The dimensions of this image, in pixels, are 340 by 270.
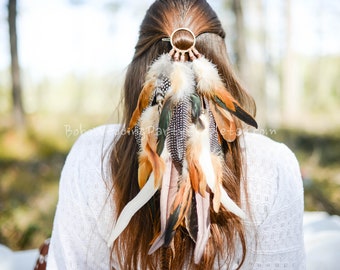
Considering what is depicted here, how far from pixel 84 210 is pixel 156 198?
0.20 meters

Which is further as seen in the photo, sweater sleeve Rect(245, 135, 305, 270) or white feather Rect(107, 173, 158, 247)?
sweater sleeve Rect(245, 135, 305, 270)

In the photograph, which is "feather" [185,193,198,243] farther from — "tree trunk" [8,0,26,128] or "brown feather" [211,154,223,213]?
"tree trunk" [8,0,26,128]

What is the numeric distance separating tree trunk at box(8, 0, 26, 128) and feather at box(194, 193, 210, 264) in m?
4.93

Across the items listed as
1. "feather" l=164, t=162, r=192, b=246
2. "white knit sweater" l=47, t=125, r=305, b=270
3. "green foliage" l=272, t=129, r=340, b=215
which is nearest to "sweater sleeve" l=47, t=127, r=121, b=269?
"white knit sweater" l=47, t=125, r=305, b=270

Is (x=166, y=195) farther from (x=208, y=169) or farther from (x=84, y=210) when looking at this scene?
(x=84, y=210)

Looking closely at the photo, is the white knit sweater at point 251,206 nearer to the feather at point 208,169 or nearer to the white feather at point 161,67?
the feather at point 208,169

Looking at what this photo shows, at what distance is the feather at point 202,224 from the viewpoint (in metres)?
1.01

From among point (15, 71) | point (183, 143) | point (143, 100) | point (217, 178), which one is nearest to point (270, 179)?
point (217, 178)

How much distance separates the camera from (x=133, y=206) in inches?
40.4

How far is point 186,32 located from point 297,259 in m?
0.69

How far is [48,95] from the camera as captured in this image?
434 inches

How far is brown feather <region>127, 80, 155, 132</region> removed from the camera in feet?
3.31

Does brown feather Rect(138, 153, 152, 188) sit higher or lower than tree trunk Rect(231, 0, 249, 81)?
lower

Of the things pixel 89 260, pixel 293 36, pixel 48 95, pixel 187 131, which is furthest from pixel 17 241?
pixel 48 95
